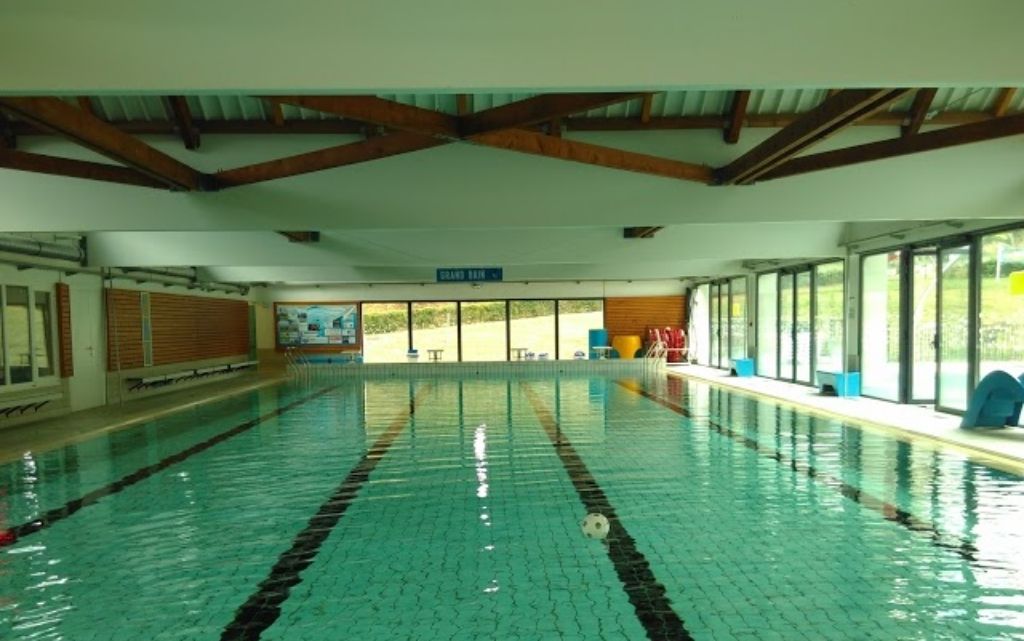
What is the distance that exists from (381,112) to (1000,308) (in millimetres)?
7825

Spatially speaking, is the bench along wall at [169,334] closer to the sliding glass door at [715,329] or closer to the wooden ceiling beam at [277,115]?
the wooden ceiling beam at [277,115]

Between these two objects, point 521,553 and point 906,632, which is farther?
point 521,553

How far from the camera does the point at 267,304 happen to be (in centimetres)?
2056

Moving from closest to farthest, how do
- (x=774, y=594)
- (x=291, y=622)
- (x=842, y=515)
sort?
1. (x=291, y=622)
2. (x=774, y=594)
3. (x=842, y=515)

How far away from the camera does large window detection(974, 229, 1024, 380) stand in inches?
301

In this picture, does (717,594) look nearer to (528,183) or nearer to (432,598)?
(432,598)

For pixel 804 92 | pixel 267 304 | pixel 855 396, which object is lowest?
pixel 855 396

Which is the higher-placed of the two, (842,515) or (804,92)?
(804,92)

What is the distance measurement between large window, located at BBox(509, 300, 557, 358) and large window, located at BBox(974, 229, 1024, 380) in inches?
528

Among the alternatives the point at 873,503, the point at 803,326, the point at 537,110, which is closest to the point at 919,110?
the point at 873,503

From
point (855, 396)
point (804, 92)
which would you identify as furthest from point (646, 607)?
point (855, 396)

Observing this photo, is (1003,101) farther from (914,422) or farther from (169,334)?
(169,334)

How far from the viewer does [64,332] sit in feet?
34.7

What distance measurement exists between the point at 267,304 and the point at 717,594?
19.5 meters
